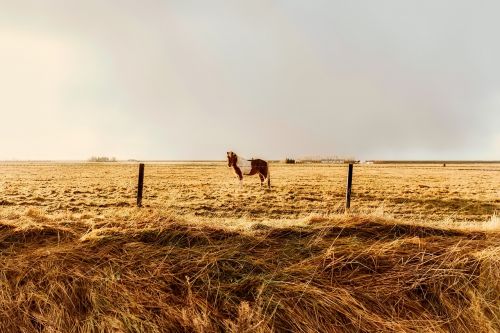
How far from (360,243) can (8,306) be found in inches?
136

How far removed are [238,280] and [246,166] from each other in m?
19.2

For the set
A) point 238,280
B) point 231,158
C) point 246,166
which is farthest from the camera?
point 246,166

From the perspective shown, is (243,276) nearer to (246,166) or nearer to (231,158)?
(231,158)

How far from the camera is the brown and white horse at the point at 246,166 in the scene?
2230 centimetres

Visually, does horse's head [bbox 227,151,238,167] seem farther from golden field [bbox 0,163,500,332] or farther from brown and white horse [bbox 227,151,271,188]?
golden field [bbox 0,163,500,332]

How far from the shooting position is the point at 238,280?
343cm

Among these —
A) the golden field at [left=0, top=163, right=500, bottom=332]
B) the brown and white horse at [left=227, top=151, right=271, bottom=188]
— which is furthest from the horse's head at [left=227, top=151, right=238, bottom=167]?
the golden field at [left=0, top=163, right=500, bottom=332]

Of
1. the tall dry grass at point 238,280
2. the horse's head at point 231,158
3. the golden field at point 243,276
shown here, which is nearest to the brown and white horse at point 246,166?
the horse's head at point 231,158

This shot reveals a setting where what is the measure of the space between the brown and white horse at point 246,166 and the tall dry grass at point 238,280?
17.9 m

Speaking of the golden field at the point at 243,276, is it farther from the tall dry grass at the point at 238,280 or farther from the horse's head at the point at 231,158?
the horse's head at the point at 231,158

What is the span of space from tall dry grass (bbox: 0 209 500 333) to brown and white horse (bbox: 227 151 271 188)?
58.6 feet

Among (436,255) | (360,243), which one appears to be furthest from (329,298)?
(436,255)

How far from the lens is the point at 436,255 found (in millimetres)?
3906

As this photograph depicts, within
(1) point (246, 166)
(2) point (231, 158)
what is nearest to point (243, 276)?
(2) point (231, 158)
